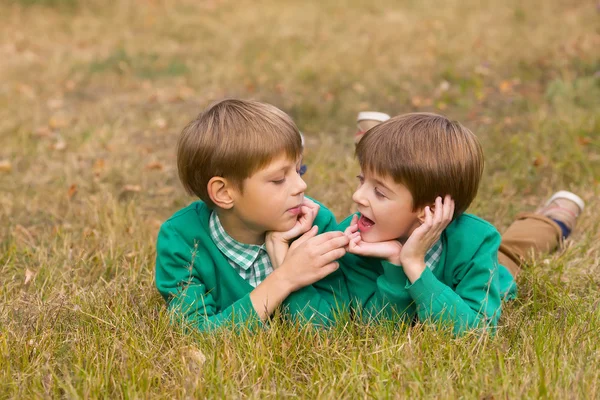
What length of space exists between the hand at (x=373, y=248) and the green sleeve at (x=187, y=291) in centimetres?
44

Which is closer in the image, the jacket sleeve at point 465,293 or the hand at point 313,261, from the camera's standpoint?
the jacket sleeve at point 465,293

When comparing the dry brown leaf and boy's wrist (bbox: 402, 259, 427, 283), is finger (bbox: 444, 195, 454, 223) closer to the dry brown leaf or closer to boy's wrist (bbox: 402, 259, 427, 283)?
boy's wrist (bbox: 402, 259, 427, 283)

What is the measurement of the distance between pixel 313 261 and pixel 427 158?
1.85 ft

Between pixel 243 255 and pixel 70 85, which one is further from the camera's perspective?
pixel 70 85

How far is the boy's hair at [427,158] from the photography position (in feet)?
8.67

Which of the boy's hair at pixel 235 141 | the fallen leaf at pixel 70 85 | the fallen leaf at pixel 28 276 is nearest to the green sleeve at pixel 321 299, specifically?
the boy's hair at pixel 235 141

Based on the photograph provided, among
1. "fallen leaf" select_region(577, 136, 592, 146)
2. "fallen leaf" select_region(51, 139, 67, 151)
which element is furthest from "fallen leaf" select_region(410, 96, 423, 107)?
"fallen leaf" select_region(51, 139, 67, 151)

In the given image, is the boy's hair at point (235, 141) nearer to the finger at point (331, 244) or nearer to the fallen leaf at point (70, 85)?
the finger at point (331, 244)

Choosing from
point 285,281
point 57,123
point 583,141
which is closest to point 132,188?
point 57,123

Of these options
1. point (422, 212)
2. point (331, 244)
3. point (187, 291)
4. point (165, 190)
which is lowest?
point (165, 190)

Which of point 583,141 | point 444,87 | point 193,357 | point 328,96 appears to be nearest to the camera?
point 193,357

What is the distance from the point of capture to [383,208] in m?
2.72

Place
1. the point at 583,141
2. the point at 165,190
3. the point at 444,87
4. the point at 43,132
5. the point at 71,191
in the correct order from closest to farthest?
the point at 71,191 → the point at 165,190 → the point at 583,141 → the point at 43,132 → the point at 444,87

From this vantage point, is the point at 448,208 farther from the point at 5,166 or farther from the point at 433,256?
the point at 5,166
